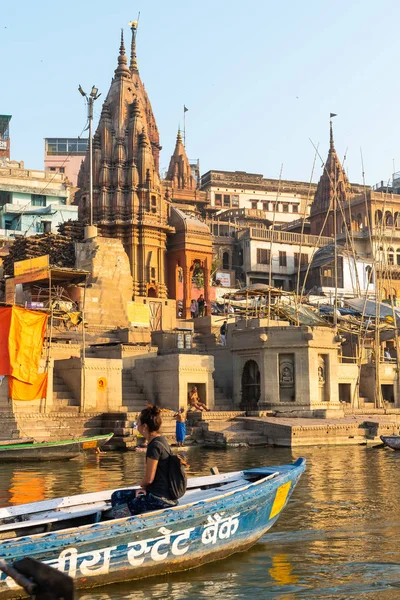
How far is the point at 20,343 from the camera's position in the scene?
21.8 metres

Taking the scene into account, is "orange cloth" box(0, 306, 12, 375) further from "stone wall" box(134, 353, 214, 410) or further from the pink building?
the pink building

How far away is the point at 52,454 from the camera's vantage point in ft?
59.4

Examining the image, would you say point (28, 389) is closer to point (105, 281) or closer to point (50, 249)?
point (105, 281)

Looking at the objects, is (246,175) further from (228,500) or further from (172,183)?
(228,500)

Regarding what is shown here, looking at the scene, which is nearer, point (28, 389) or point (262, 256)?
point (28, 389)

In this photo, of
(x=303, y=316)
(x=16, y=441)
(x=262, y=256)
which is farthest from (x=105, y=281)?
(x=262, y=256)

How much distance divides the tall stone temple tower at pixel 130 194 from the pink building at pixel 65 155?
36295 millimetres

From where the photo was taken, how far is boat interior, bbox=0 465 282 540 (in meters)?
8.18

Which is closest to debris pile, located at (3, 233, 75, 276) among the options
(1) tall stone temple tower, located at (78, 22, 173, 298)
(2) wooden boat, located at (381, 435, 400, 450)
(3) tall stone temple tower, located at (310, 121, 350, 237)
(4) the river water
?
(1) tall stone temple tower, located at (78, 22, 173, 298)

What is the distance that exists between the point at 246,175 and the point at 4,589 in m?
70.6

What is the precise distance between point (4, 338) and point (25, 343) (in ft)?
1.91

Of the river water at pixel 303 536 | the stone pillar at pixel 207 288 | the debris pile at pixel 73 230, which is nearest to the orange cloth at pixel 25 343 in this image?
the river water at pixel 303 536

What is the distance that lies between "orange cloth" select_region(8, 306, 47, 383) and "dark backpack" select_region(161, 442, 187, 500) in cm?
1387

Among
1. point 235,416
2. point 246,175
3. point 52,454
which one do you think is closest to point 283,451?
point 235,416
